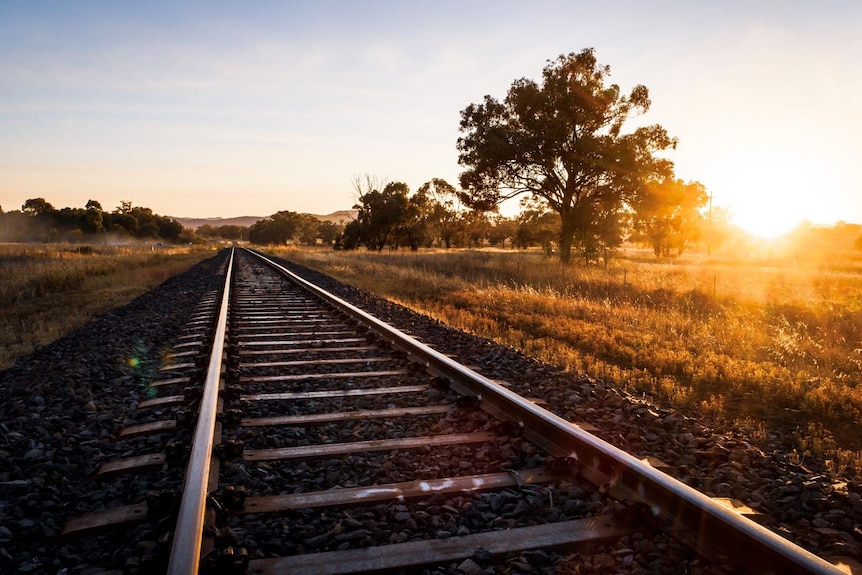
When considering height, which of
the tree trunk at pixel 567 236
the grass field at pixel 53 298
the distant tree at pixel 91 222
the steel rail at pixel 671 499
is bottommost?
the grass field at pixel 53 298

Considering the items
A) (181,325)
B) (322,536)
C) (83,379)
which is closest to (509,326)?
(181,325)

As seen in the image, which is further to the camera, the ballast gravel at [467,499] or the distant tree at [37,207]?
the distant tree at [37,207]

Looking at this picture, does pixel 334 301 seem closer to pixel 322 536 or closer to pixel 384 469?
pixel 384 469

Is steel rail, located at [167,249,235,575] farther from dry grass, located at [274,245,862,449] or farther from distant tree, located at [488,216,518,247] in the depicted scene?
distant tree, located at [488,216,518,247]

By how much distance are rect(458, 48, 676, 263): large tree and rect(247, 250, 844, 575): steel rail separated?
69.9 ft

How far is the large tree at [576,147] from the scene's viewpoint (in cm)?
2370

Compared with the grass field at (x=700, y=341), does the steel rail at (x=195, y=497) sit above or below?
above

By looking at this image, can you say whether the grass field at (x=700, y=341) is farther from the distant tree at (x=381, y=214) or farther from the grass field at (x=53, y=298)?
the distant tree at (x=381, y=214)

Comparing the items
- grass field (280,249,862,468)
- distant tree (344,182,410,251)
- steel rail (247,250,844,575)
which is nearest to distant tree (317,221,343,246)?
distant tree (344,182,410,251)

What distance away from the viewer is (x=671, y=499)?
2.47m

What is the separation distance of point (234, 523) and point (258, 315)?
716 cm

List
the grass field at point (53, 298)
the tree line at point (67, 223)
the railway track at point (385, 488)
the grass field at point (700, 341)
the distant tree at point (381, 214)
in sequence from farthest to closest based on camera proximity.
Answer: the tree line at point (67, 223) → the distant tree at point (381, 214) → the grass field at point (53, 298) → the grass field at point (700, 341) → the railway track at point (385, 488)

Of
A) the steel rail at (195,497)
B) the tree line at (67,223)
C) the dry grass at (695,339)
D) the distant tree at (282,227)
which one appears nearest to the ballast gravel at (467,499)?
the steel rail at (195,497)

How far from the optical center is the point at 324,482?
3004 mm
